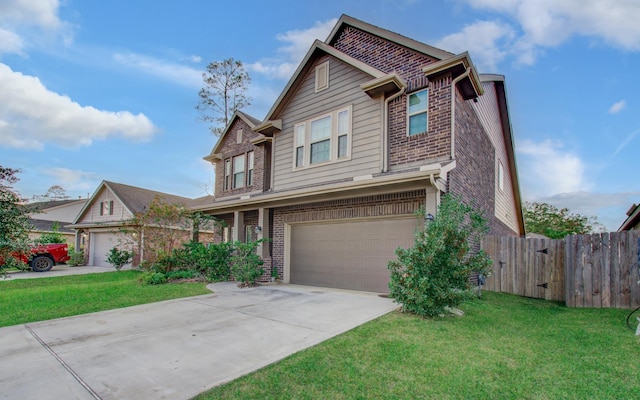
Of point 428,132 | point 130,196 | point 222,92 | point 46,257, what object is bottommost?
point 46,257

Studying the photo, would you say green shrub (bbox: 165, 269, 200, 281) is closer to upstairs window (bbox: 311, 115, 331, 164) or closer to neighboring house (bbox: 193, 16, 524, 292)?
neighboring house (bbox: 193, 16, 524, 292)

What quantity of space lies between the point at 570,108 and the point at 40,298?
18305 mm

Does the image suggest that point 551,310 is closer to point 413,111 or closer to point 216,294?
point 413,111

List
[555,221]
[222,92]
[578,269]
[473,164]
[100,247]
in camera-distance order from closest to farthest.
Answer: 1. [578,269]
2. [473,164]
3. [100,247]
4. [222,92]
5. [555,221]

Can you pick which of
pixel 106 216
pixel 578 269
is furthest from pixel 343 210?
pixel 106 216

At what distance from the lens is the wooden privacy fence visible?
6.77 meters

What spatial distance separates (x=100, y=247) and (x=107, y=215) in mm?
2093

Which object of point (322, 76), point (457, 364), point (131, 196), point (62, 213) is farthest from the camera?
point (62, 213)

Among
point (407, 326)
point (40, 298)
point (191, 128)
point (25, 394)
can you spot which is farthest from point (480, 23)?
point (191, 128)

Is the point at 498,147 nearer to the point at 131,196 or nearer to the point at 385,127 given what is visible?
the point at 385,127

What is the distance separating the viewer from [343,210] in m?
9.27

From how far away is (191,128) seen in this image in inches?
901

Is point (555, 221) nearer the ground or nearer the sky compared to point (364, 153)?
nearer the ground

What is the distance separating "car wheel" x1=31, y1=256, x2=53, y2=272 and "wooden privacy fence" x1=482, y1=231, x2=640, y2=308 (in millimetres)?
21050
